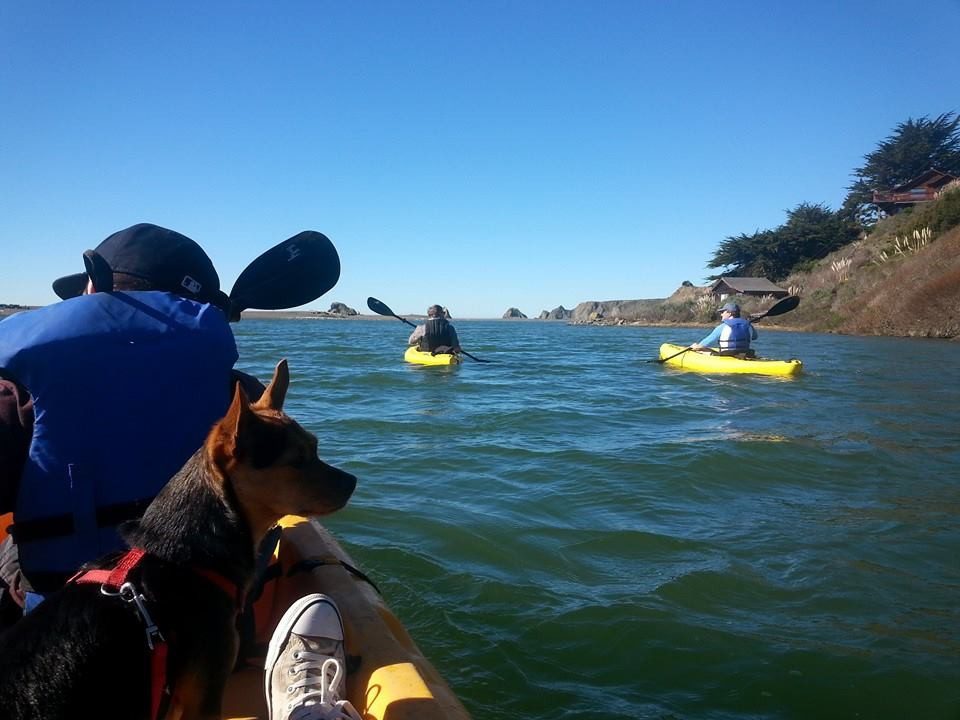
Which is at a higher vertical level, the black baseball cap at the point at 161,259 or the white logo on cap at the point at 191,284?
the black baseball cap at the point at 161,259

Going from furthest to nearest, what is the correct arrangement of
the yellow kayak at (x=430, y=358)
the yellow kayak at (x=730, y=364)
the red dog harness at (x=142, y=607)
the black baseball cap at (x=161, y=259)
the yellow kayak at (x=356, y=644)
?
1. the yellow kayak at (x=430, y=358)
2. the yellow kayak at (x=730, y=364)
3. the black baseball cap at (x=161, y=259)
4. the yellow kayak at (x=356, y=644)
5. the red dog harness at (x=142, y=607)

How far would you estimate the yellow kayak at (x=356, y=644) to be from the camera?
2428 mm

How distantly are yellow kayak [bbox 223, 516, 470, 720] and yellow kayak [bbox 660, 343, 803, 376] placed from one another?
1579 cm

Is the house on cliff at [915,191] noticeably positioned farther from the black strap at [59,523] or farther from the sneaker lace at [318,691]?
the black strap at [59,523]

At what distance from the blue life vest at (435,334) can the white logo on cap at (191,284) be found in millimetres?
17407

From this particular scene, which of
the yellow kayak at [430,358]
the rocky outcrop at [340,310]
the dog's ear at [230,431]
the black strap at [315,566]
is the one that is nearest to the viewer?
the dog's ear at [230,431]

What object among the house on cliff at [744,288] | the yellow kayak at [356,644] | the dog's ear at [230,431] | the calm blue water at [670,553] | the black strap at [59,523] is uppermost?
the house on cliff at [744,288]

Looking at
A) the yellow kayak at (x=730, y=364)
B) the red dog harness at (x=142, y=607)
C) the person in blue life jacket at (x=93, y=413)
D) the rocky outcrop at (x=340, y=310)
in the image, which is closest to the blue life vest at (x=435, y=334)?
the yellow kayak at (x=730, y=364)

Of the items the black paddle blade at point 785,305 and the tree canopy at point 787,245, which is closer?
the black paddle blade at point 785,305

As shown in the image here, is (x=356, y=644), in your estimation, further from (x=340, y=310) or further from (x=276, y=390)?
(x=340, y=310)

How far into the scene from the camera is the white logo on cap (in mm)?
2938

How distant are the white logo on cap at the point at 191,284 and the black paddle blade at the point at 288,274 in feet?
2.02

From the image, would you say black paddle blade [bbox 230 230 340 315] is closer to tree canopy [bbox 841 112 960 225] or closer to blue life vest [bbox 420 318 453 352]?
blue life vest [bbox 420 318 453 352]

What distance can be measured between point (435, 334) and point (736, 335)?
850 cm
